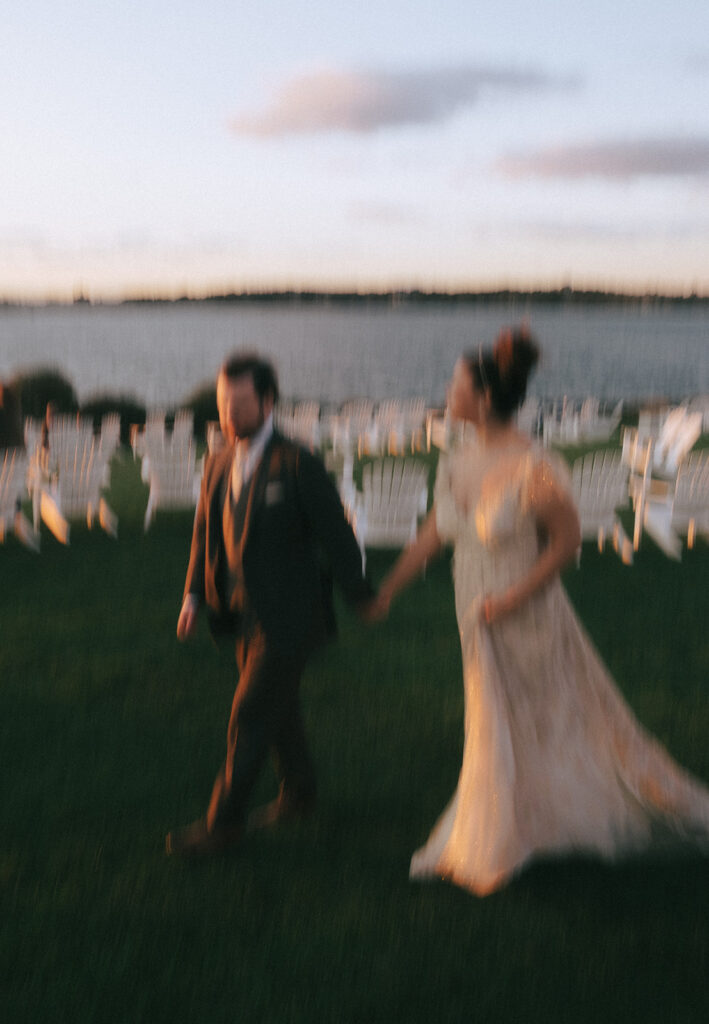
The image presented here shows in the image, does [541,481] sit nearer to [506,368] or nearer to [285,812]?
[506,368]

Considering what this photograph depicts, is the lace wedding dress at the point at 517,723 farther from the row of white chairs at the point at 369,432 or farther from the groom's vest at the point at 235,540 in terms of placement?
the row of white chairs at the point at 369,432

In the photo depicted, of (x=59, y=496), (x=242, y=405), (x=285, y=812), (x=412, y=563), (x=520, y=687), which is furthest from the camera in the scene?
(x=59, y=496)

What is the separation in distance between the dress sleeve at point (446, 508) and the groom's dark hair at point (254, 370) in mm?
755

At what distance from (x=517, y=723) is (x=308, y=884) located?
109 centimetres

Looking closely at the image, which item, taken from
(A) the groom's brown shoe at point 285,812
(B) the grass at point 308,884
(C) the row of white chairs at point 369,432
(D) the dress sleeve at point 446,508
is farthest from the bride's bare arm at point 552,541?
(C) the row of white chairs at point 369,432

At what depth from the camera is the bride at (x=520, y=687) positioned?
3.33 m

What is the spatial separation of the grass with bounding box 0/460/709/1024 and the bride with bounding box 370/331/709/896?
0.21m

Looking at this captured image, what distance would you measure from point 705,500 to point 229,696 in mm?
6278

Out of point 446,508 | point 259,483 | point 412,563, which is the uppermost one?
point 259,483

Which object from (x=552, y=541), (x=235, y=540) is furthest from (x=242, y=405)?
(x=552, y=541)

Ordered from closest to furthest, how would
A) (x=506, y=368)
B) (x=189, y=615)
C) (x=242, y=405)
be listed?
(x=506, y=368) → (x=242, y=405) → (x=189, y=615)

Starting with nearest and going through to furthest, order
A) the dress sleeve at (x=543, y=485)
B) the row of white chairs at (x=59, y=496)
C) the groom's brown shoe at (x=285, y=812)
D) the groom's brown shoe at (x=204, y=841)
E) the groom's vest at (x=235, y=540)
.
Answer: the dress sleeve at (x=543, y=485), the groom's vest at (x=235, y=540), the groom's brown shoe at (x=204, y=841), the groom's brown shoe at (x=285, y=812), the row of white chairs at (x=59, y=496)

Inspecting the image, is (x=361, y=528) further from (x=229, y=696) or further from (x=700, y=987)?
(x=700, y=987)

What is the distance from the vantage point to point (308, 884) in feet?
12.1
